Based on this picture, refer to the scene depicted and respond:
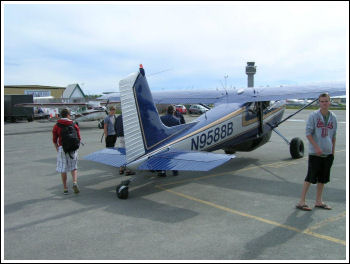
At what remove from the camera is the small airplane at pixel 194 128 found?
226 inches

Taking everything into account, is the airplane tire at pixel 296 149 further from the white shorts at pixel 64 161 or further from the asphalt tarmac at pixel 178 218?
the white shorts at pixel 64 161

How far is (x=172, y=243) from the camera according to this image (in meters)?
3.95

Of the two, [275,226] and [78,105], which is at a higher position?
[78,105]

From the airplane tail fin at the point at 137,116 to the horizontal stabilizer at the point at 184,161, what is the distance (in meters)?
0.32

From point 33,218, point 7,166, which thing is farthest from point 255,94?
point 7,166

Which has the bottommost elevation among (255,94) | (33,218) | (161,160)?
(33,218)

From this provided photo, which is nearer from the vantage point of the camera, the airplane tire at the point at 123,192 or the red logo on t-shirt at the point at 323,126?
the red logo on t-shirt at the point at 323,126

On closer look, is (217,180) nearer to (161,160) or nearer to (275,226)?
(161,160)

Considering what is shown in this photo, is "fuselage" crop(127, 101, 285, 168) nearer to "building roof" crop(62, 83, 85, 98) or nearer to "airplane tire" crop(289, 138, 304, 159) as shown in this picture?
"airplane tire" crop(289, 138, 304, 159)

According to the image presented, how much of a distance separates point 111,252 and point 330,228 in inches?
122

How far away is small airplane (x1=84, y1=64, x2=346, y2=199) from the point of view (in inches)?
226

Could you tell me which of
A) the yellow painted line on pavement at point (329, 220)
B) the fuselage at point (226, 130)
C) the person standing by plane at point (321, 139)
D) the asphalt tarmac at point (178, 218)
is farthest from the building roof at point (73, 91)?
the yellow painted line on pavement at point (329, 220)

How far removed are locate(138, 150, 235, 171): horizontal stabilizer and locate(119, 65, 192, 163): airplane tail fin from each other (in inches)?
12.8

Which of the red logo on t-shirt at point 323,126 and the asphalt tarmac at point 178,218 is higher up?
the red logo on t-shirt at point 323,126
